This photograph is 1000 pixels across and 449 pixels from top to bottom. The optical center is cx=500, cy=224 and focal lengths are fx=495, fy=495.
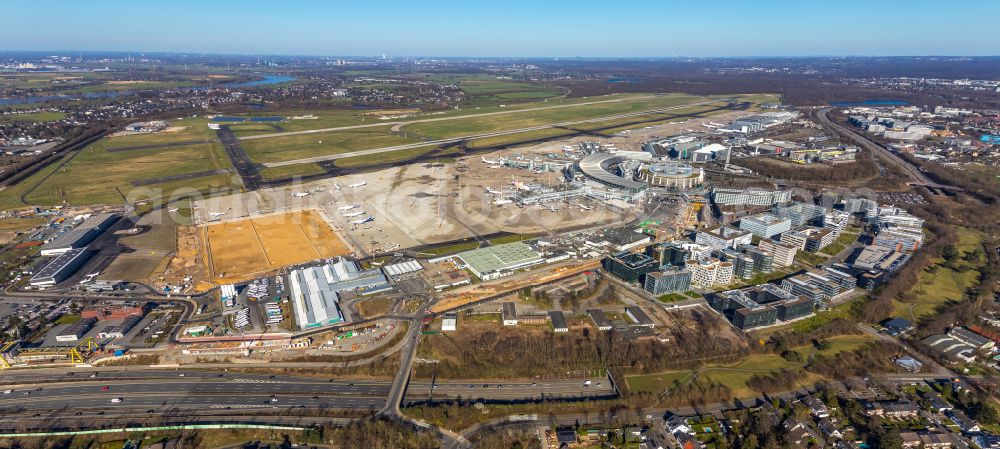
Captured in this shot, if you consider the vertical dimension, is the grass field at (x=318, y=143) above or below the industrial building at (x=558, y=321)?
above

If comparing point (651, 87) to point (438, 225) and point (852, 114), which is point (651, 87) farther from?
point (438, 225)

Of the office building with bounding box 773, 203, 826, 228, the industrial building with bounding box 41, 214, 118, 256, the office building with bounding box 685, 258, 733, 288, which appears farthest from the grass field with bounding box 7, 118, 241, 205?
the office building with bounding box 773, 203, 826, 228

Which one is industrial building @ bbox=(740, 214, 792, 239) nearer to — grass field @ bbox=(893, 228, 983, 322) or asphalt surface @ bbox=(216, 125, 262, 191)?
grass field @ bbox=(893, 228, 983, 322)

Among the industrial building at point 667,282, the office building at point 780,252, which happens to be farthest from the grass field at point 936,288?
the industrial building at point 667,282

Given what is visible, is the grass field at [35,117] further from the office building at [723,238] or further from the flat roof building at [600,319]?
the office building at [723,238]

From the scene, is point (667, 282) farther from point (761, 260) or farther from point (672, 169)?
point (672, 169)

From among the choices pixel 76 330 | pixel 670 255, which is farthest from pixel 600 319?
pixel 76 330
